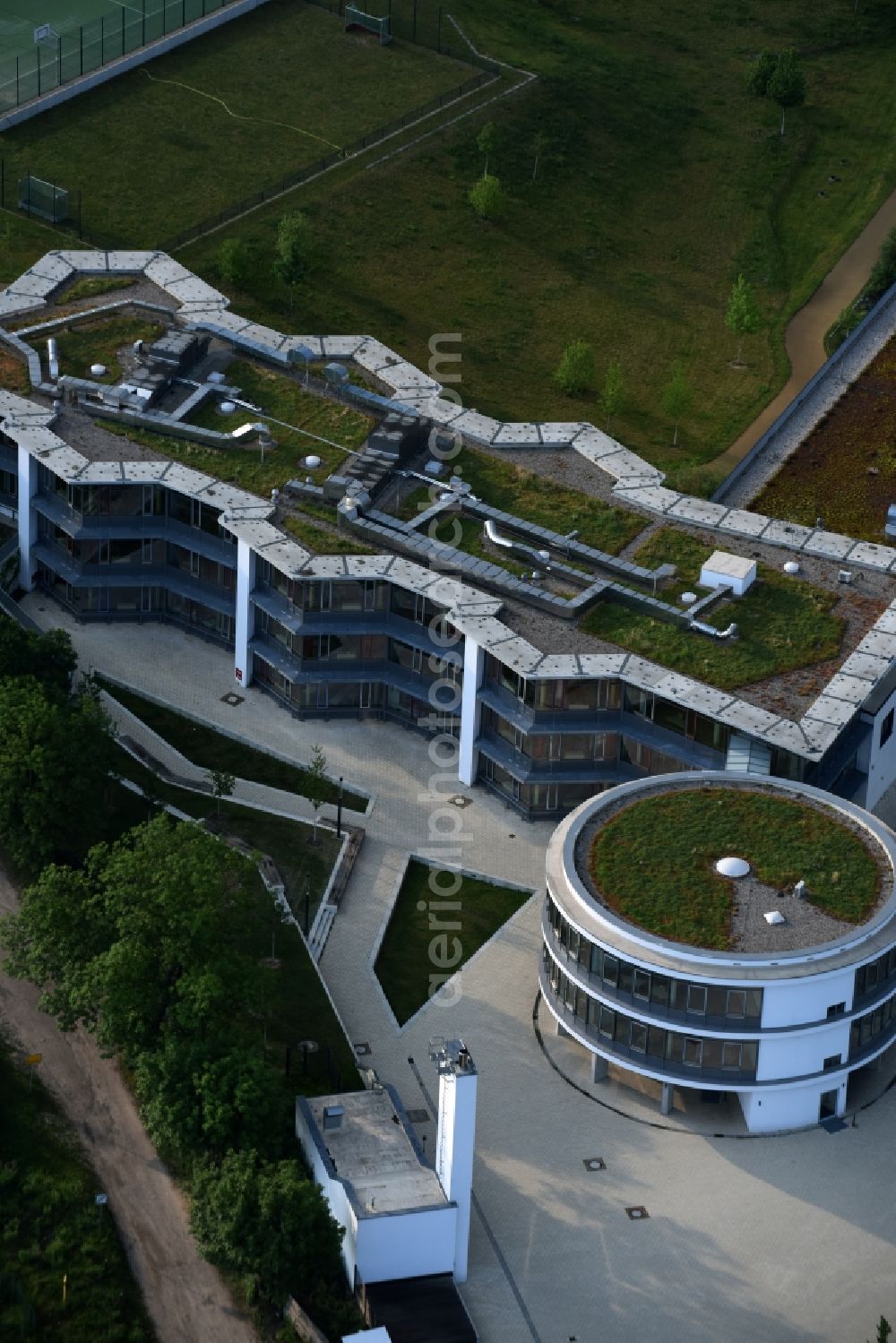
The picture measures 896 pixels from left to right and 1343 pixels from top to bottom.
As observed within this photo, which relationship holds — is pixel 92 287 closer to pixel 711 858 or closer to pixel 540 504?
pixel 540 504

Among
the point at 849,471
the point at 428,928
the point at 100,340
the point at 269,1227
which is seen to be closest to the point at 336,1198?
the point at 269,1227

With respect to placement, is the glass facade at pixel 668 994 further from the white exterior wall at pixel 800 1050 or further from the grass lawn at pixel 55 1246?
the grass lawn at pixel 55 1246

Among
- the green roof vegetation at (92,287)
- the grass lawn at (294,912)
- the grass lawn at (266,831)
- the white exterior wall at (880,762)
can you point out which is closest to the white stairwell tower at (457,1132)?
the grass lawn at (294,912)

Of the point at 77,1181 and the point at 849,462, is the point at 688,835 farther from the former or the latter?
the point at 849,462

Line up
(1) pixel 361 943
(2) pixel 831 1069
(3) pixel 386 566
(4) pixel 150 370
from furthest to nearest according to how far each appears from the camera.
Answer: (4) pixel 150 370 < (3) pixel 386 566 < (1) pixel 361 943 < (2) pixel 831 1069

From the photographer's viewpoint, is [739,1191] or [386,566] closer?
[739,1191]

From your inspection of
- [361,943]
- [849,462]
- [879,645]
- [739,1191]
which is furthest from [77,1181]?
[849,462]

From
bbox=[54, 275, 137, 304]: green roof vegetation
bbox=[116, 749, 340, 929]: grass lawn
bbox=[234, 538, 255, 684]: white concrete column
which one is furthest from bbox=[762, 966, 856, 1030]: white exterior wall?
bbox=[54, 275, 137, 304]: green roof vegetation
